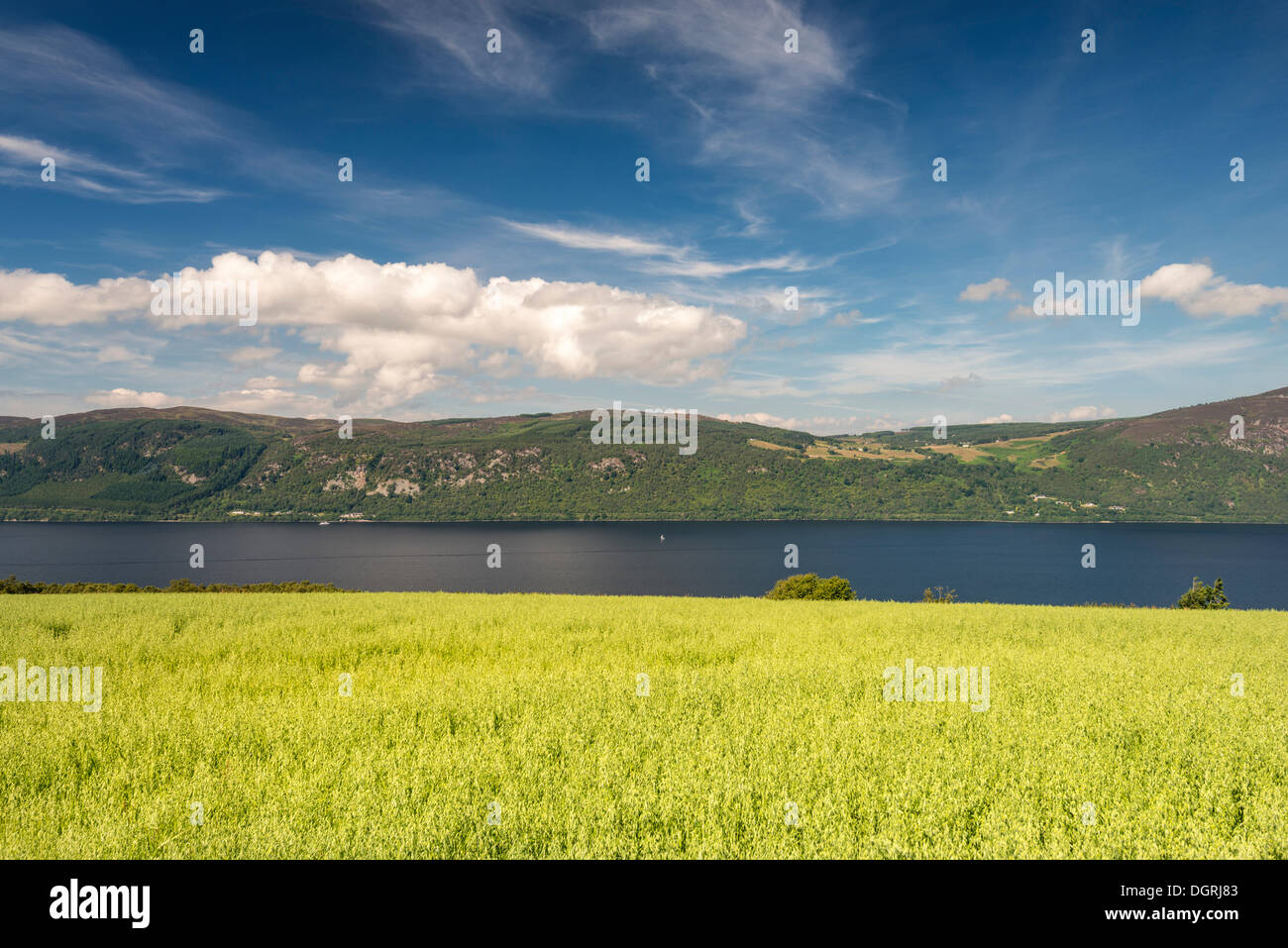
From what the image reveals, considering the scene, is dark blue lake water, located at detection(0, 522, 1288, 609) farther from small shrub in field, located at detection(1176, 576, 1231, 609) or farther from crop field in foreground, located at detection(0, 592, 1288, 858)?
crop field in foreground, located at detection(0, 592, 1288, 858)

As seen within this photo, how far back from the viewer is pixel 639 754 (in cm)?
938

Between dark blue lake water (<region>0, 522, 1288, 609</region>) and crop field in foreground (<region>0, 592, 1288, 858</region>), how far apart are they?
9588 cm

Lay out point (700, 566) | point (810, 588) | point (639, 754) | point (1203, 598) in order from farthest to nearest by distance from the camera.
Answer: point (700, 566) → point (1203, 598) → point (810, 588) → point (639, 754)

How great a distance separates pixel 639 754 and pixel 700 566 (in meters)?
144

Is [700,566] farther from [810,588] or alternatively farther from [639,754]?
[639,754]

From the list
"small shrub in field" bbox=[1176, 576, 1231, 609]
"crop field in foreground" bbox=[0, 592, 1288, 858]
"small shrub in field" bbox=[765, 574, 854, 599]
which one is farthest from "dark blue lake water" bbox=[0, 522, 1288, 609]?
"crop field in foreground" bbox=[0, 592, 1288, 858]

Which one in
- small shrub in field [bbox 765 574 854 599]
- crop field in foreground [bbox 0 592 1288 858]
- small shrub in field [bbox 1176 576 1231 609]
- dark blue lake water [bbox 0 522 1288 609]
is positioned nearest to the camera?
crop field in foreground [bbox 0 592 1288 858]

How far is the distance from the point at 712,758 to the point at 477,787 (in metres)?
3.36

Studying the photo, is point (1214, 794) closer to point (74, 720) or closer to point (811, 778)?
point (811, 778)

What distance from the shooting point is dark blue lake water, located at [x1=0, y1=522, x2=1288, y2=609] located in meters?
118

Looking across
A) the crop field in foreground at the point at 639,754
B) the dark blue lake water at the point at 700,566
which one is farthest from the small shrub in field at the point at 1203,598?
the dark blue lake water at the point at 700,566

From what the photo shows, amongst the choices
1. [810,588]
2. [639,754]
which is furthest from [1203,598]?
[639,754]

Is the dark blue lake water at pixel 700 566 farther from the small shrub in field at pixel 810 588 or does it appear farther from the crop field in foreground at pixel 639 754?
the crop field in foreground at pixel 639 754
